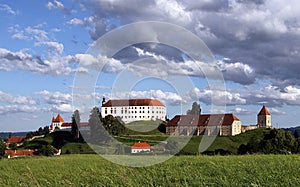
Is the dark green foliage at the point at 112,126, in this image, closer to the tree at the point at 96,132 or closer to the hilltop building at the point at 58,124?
the tree at the point at 96,132

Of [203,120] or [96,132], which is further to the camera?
[203,120]

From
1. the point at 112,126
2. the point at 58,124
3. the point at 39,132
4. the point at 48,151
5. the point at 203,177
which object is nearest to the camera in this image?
the point at 203,177

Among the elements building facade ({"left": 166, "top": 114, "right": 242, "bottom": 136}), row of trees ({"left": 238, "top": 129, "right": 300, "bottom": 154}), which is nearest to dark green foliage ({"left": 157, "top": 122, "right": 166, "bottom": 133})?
building facade ({"left": 166, "top": 114, "right": 242, "bottom": 136})

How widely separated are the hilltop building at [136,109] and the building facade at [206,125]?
78.9ft

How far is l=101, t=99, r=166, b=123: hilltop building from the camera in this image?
129875 millimetres

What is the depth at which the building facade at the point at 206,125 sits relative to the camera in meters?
102

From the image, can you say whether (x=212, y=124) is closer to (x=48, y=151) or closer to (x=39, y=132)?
(x=48, y=151)

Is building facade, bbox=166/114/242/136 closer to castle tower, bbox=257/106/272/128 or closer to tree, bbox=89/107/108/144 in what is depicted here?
castle tower, bbox=257/106/272/128

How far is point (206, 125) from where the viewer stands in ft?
348

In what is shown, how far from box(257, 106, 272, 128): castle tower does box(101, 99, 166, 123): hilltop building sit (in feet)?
113

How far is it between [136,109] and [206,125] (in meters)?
35.0

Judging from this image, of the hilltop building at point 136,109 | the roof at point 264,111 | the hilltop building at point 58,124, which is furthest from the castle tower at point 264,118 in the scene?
the hilltop building at point 58,124

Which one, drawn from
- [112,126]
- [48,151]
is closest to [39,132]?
[112,126]

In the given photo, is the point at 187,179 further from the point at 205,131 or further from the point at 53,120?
the point at 53,120
